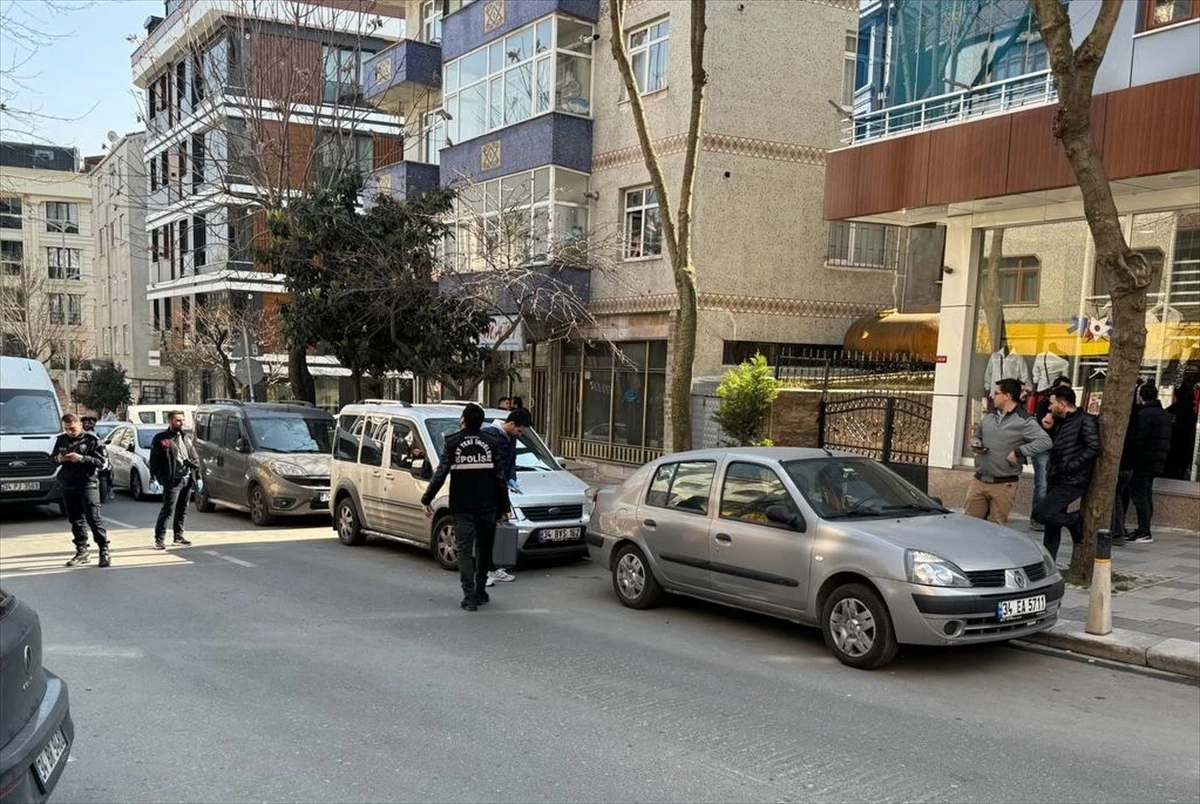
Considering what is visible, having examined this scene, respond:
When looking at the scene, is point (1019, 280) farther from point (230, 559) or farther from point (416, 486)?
point (230, 559)

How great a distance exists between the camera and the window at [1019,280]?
12897 mm

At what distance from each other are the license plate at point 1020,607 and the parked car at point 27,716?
5.41 m

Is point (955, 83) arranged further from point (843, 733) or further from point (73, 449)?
point (73, 449)

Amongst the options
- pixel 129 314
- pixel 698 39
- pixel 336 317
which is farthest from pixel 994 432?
pixel 129 314

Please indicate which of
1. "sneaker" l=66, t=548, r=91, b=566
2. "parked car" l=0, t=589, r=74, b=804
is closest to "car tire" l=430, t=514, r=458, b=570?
"sneaker" l=66, t=548, r=91, b=566

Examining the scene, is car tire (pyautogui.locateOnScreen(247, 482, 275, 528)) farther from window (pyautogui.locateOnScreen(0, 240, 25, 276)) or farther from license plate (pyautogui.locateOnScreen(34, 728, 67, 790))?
window (pyautogui.locateOnScreen(0, 240, 25, 276))

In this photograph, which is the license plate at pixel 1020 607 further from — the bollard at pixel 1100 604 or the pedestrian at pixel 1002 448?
the pedestrian at pixel 1002 448

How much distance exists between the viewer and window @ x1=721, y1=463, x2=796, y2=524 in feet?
22.3

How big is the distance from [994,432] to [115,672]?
784 cm

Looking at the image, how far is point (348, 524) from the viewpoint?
Answer: 37.4 feet

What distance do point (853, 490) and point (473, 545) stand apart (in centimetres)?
342

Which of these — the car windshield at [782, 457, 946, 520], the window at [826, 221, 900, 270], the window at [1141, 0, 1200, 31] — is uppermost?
the window at [1141, 0, 1200, 31]

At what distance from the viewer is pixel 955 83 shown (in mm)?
12547

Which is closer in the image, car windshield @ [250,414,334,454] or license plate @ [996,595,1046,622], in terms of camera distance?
license plate @ [996,595,1046,622]
